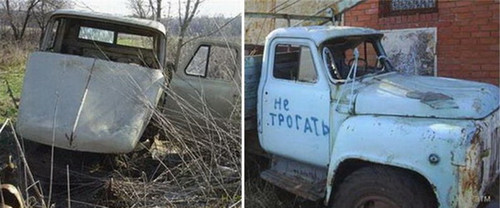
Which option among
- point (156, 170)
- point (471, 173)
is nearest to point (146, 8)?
point (156, 170)

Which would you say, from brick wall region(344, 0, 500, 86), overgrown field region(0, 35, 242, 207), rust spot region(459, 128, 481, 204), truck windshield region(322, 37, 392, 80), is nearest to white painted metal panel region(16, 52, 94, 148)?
overgrown field region(0, 35, 242, 207)

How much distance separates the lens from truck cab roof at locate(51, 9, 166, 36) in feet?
11.8

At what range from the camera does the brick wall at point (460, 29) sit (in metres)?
2.16

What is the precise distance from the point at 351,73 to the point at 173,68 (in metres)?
1.77

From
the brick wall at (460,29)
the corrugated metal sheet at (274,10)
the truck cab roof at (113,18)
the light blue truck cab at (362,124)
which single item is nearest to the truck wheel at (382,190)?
the light blue truck cab at (362,124)

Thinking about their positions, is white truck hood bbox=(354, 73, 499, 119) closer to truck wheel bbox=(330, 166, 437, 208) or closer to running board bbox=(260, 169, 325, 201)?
truck wheel bbox=(330, 166, 437, 208)

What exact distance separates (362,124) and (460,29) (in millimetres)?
792

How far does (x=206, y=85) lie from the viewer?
3.39 m

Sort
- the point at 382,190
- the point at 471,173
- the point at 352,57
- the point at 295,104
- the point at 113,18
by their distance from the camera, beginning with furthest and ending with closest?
1. the point at 113,18
2. the point at 352,57
3. the point at 295,104
4. the point at 382,190
5. the point at 471,173

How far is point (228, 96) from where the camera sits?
3.06 m

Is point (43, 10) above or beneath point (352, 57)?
above

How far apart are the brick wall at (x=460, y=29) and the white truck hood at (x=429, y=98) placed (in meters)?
0.11

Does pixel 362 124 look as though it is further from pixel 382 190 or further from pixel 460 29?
pixel 460 29

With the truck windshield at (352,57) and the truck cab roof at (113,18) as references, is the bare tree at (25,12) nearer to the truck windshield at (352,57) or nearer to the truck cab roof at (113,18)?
the truck cab roof at (113,18)
